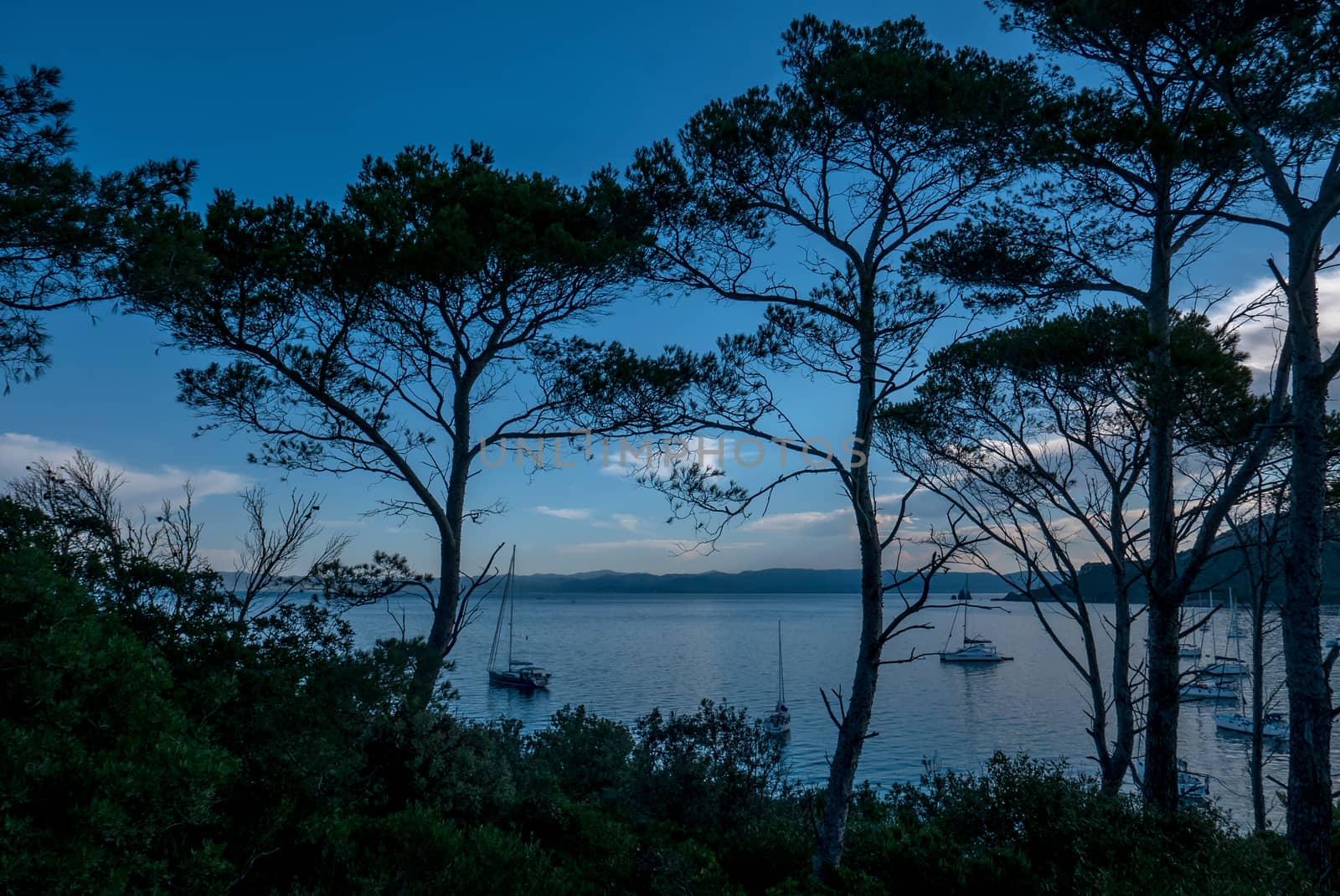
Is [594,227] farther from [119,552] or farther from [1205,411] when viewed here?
[1205,411]

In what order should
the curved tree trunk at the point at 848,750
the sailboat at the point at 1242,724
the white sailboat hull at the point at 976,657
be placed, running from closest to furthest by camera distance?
the curved tree trunk at the point at 848,750 < the sailboat at the point at 1242,724 < the white sailboat hull at the point at 976,657

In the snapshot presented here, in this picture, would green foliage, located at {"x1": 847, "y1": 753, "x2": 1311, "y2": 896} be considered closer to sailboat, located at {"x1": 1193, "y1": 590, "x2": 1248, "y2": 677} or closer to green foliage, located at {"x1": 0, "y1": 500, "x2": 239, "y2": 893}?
sailboat, located at {"x1": 1193, "y1": 590, "x2": 1248, "y2": 677}

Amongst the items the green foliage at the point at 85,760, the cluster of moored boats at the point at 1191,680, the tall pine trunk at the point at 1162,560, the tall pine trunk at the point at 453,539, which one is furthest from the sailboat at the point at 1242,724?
the green foliage at the point at 85,760

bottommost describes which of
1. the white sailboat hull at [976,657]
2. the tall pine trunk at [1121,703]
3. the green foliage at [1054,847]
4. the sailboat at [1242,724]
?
the white sailboat hull at [976,657]

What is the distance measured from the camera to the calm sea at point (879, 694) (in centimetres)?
2538

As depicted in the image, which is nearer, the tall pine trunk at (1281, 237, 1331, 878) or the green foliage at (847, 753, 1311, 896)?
the green foliage at (847, 753, 1311, 896)

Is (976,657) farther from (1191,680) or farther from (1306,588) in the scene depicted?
(1306,588)

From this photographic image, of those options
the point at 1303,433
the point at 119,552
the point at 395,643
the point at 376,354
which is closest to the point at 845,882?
the point at 395,643

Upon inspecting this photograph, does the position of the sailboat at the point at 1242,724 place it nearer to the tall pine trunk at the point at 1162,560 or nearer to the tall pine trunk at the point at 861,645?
the tall pine trunk at the point at 1162,560

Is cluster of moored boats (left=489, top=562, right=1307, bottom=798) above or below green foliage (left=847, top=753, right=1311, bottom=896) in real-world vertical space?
below

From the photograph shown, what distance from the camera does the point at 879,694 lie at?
134 ft

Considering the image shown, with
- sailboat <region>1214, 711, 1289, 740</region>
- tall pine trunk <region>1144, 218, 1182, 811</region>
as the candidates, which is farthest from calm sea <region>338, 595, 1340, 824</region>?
tall pine trunk <region>1144, 218, 1182, 811</region>

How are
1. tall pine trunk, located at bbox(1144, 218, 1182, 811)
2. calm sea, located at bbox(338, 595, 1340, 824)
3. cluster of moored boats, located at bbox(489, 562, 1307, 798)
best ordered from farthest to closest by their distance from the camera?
calm sea, located at bbox(338, 595, 1340, 824)
cluster of moored boats, located at bbox(489, 562, 1307, 798)
tall pine trunk, located at bbox(1144, 218, 1182, 811)

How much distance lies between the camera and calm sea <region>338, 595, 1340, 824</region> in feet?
83.3
